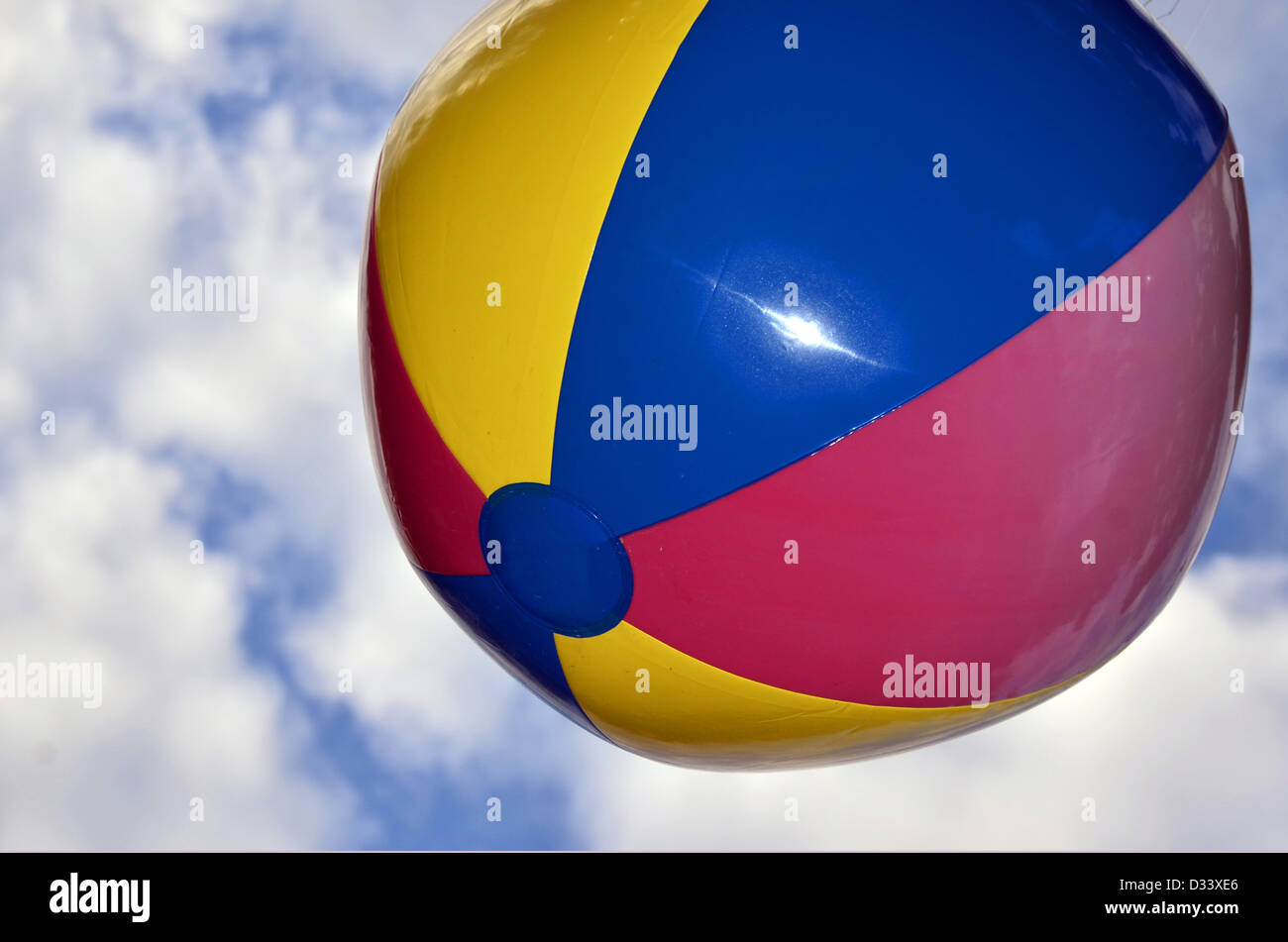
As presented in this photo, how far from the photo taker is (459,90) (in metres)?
3.55

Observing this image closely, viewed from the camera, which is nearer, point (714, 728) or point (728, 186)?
point (728, 186)

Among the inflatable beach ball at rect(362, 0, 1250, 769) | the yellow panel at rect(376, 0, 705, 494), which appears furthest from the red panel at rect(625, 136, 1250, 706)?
the yellow panel at rect(376, 0, 705, 494)

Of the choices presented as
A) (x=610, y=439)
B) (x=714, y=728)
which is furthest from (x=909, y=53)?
(x=714, y=728)

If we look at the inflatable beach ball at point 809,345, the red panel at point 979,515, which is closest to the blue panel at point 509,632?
the inflatable beach ball at point 809,345

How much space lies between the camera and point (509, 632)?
3.49 meters

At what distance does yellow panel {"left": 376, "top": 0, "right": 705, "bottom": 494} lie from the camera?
10.1 feet

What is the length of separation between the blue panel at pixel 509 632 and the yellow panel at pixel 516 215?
1.23 ft

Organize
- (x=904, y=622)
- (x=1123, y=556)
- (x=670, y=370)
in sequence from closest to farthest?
(x=670, y=370) < (x=904, y=622) < (x=1123, y=556)

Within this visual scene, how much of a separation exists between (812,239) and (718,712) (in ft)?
4.28

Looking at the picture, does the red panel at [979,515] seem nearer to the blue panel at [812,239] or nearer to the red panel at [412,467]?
the blue panel at [812,239]

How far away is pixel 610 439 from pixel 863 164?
89cm

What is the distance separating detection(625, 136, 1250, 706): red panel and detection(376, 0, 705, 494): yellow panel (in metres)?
0.52

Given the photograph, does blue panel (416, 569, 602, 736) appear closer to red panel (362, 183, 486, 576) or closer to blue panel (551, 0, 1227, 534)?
red panel (362, 183, 486, 576)

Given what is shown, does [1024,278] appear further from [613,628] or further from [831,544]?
[613,628]
